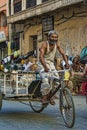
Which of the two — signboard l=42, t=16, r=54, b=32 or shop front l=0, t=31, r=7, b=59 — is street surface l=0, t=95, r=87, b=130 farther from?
shop front l=0, t=31, r=7, b=59

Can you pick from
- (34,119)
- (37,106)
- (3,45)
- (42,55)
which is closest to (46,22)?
(3,45)

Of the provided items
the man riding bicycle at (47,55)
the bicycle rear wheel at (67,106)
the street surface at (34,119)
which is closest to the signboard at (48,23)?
the street surface at (34,119)

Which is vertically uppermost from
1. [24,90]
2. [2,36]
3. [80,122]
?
→ [2,36]

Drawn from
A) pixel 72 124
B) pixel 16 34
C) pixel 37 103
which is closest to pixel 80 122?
pixel 72 124

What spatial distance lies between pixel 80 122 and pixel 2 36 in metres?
24.8

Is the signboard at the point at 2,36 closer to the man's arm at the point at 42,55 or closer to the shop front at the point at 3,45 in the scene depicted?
the shop front at the point at 3,45

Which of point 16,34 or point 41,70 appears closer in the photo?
point 41,70

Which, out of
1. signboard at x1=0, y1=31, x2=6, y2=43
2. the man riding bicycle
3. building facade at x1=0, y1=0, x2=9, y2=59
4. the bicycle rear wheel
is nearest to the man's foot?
the man riding bicycle

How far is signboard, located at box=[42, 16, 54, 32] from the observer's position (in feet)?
85.0

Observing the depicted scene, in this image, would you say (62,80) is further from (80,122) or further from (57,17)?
(57,17)

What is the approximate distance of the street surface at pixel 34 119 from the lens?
891cm

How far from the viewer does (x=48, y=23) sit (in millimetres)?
26469

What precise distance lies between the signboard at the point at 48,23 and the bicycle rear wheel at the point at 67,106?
1704cm

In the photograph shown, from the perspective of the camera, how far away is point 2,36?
33.8 m
